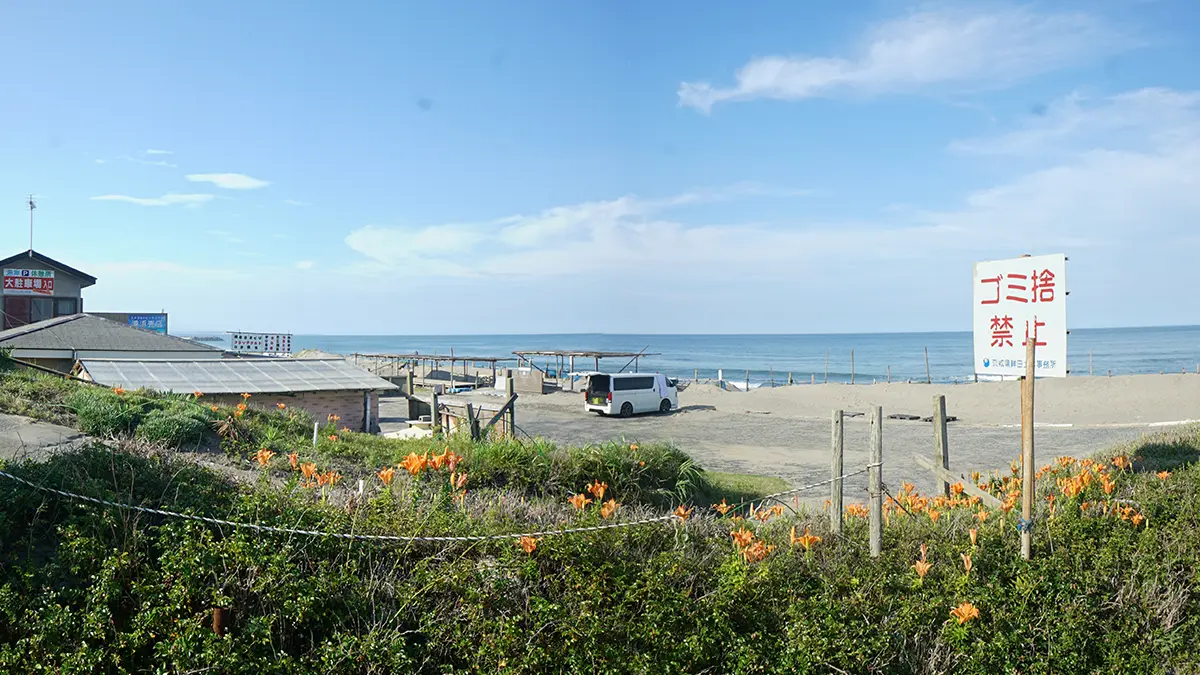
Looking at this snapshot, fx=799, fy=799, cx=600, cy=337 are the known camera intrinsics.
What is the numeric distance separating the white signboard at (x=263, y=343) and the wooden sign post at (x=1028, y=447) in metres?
54.2

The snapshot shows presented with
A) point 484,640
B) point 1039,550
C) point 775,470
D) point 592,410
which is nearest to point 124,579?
point 484,640

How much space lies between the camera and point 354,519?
4.59 meters

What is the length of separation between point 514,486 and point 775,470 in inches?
363

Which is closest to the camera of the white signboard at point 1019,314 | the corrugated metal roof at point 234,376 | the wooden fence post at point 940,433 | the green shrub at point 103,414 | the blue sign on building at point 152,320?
the white signboard at point 1019,314

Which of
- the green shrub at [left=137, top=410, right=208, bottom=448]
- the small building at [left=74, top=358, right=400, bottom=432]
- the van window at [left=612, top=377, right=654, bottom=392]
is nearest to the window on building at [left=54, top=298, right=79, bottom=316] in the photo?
the small building at [left=74, top=358, right=400, bottom=432]

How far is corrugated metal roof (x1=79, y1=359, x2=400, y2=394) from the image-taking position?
15.0 meters

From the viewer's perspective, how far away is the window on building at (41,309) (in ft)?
91.2

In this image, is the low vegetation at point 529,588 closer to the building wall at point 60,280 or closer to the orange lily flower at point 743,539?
the orange lily flower at point 743,539

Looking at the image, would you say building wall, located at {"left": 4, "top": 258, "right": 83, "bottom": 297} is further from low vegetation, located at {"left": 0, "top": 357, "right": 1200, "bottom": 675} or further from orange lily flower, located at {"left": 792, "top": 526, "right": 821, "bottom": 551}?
orange lily flower, located at {"left": 792, "top": 526, "right": 821, "bottom": 551}

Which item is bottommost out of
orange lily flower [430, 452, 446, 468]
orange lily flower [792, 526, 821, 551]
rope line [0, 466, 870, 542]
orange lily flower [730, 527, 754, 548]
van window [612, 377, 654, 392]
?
van window [612, 377, 654, 392]

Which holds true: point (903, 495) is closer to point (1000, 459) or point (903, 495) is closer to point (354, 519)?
point (354, 519)

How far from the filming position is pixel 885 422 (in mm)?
25594

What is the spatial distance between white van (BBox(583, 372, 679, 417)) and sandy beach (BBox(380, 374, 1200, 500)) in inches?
22.2

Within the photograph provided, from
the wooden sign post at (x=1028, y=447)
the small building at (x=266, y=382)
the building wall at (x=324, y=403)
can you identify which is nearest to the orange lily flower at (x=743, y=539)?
the wooden sign post at (x=1028, y=447)
